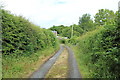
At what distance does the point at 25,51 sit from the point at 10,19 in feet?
8.68

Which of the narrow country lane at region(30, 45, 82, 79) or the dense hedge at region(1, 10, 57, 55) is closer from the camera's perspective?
the narrow country lane at region(30, 45, 82, 79)

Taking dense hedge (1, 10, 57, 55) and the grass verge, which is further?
dense hedge (1, 10, 57, 55)

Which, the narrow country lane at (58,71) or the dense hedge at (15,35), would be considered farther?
the dense hedge at (15,35)

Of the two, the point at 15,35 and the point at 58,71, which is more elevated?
the point at 15,35

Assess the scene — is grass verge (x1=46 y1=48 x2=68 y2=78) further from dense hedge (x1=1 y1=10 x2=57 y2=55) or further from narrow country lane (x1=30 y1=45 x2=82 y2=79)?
dense hedge (x1=1 y1=10 x2=57 y2=55)

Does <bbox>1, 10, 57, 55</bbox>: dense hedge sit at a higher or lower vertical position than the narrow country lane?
higher

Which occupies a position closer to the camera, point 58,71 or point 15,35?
point 58,71

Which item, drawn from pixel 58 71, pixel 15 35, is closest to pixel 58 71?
pixel 58 71

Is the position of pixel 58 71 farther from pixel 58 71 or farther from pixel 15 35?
pixel 15 35

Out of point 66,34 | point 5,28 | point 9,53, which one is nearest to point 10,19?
point 5,28

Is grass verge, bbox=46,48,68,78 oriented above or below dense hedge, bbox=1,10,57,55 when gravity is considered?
below

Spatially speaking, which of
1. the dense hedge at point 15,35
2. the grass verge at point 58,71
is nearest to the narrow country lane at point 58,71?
the grass verge at point 58,71

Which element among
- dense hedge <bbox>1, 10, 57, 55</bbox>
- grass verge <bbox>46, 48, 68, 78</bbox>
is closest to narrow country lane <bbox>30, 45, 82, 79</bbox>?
grass verge <bbox>46, 48, 68, 78</bbox>

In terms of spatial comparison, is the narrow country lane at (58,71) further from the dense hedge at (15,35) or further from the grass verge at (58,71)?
the dense hedge at (15,35)
